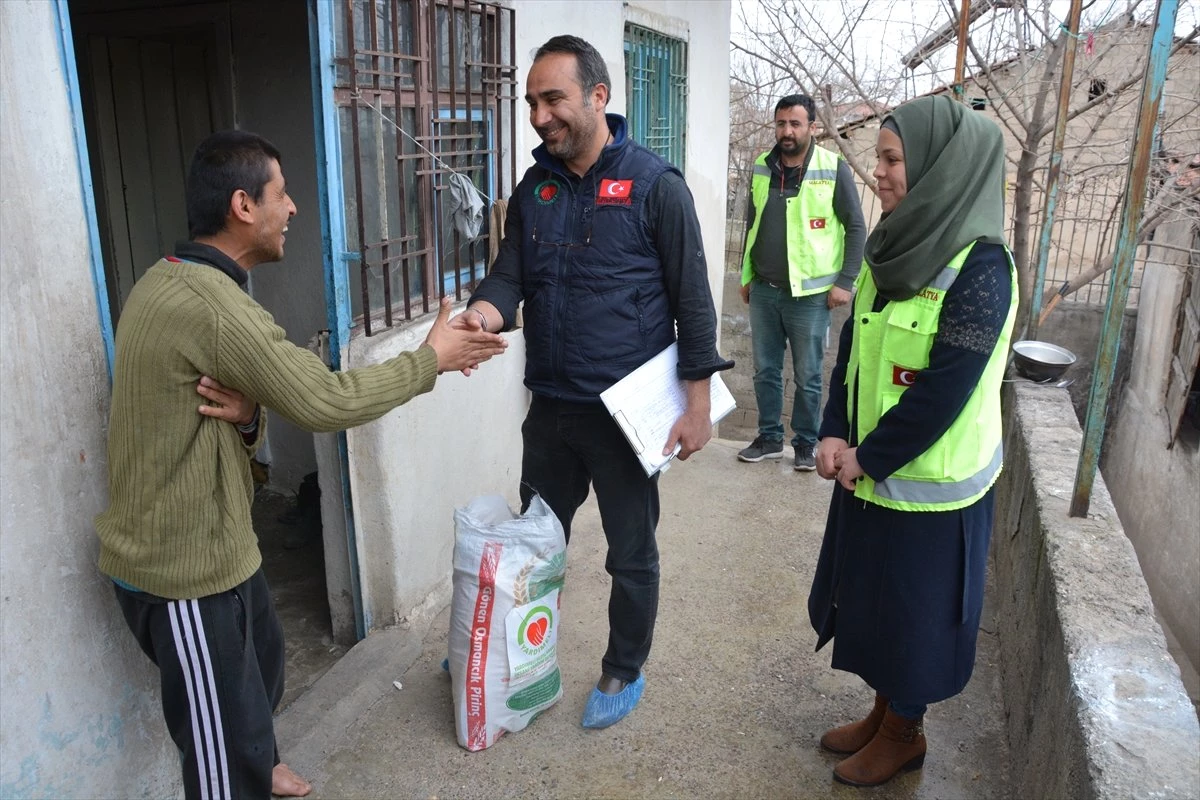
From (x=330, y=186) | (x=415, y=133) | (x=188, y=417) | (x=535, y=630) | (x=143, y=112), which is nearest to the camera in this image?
(x=188, y=417)

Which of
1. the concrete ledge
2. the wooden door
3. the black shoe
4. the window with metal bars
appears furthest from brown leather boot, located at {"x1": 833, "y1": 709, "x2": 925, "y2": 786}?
the wooden door

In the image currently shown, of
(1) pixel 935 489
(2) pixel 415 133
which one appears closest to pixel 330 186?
(2) pixel 415 133

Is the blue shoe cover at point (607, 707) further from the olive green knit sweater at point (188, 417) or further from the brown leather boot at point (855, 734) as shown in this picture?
the olive green knit sweater at point (188, 417)

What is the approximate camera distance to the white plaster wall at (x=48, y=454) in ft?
6.13

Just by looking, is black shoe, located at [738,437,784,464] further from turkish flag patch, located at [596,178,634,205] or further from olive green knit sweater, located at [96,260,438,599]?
olive green knit sweater, located at [96,260,438,599]

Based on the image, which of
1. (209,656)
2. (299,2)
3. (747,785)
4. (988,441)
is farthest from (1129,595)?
(299,2)

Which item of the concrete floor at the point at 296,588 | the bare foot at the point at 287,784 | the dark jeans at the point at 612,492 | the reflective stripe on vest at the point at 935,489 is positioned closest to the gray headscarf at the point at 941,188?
the reflective stripe on vest at the point at 935,489

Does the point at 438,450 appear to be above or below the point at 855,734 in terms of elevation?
above

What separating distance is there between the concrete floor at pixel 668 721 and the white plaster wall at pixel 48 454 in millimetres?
769

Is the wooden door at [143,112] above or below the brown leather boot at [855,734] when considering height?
above

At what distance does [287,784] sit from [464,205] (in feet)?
6.75

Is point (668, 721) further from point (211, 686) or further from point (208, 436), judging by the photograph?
point (208, 436)

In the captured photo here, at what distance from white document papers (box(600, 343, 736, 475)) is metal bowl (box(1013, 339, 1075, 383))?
2599 millimetres

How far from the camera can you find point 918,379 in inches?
86.7
